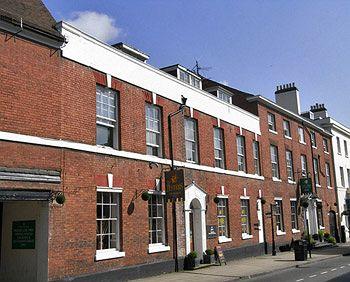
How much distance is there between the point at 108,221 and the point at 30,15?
281 inches

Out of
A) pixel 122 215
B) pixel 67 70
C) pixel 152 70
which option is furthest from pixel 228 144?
pixel 67 70

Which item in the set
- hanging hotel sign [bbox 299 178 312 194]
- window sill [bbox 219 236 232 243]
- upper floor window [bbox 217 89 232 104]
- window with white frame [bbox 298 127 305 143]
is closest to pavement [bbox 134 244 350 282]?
window sill [bbox 219 236 232 243]

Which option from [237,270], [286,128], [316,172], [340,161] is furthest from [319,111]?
[237,270]

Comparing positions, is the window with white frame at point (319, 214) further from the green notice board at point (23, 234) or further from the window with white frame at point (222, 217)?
the green notice board at point (23, 234)

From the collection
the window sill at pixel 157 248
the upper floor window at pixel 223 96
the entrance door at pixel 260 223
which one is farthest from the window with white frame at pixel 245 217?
the window sill at pixel 157 248

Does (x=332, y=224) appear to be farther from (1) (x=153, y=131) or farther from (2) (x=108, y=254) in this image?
(2) (x=108, y=254)

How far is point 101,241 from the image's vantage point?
14.9m

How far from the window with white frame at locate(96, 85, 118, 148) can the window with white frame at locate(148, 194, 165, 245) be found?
10.1 feet

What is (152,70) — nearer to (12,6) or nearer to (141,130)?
(141,130)

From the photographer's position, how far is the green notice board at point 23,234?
515 inches

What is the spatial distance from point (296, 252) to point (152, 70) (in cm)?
1173

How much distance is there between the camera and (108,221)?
604 inches

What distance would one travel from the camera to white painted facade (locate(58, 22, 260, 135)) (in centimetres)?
1477

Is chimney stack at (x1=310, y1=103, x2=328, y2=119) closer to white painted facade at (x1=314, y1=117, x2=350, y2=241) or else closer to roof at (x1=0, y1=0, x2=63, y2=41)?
white painted facade at (x1=314, y1=117, x2=350, y2=241)
